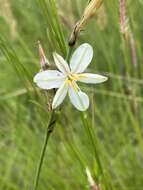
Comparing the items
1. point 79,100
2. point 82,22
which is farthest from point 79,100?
point 82,22

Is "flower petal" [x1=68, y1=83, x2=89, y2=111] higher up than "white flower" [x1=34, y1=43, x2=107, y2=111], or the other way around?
"white flower" [x1=34, y1=43, x2=107, y2=111]

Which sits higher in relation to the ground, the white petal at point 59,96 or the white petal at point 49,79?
the white petal at point 49,79

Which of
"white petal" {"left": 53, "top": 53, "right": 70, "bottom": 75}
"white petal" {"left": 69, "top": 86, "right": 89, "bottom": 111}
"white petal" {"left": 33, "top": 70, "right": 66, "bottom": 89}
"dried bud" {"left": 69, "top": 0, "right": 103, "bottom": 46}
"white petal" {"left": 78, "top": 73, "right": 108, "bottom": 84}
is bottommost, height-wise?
"white petal" {"left": 69, "top": 86, "right": 89, "bottom": 111}

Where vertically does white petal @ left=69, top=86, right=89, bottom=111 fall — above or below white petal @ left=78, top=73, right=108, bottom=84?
below

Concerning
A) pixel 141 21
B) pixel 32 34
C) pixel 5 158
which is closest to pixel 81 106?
pixel 5 158

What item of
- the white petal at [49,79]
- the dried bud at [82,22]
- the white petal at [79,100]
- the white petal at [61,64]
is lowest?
the white petal at [79,100]
